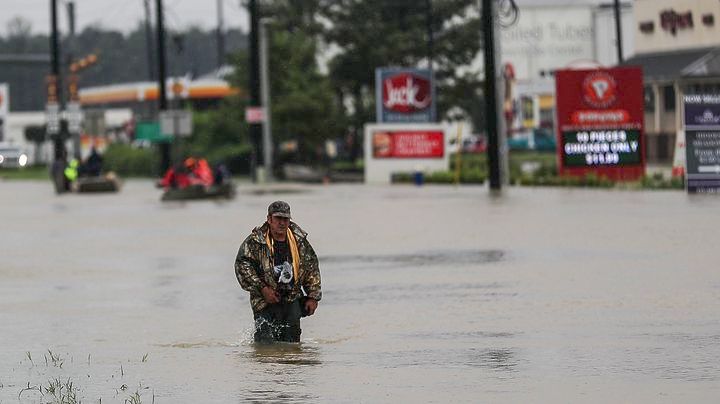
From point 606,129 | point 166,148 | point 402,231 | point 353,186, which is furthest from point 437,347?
point 166,148

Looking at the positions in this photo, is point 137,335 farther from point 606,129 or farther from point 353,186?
point 353,186

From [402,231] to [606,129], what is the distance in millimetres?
16457

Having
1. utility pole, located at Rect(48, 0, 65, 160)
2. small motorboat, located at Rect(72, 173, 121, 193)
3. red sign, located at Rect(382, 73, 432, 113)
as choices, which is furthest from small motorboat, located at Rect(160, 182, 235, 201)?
utility pole, located at Rect(48, 0, 65, 160)

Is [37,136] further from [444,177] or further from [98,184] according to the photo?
[444,177]

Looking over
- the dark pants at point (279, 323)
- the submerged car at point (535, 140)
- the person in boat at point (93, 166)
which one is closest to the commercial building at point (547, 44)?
Answer: the submerged car at point (535, 140)

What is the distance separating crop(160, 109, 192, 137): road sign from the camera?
6894cm

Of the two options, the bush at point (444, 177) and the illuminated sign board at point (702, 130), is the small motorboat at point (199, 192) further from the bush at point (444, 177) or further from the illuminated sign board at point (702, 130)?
the illuminated sign board at point (702, 130)

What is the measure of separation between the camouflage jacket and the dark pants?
0.72ft

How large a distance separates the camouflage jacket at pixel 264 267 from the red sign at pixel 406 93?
48651mm

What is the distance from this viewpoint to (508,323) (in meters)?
17.5

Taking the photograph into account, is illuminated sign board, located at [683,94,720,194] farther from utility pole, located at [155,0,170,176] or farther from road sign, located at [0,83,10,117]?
road sign, located at [0,83,10,117]

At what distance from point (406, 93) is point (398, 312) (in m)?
45.1

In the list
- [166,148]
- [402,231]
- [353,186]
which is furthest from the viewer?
[166,148]

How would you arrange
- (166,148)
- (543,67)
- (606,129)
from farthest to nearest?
(543,67) → (166,148) → (606,129)
